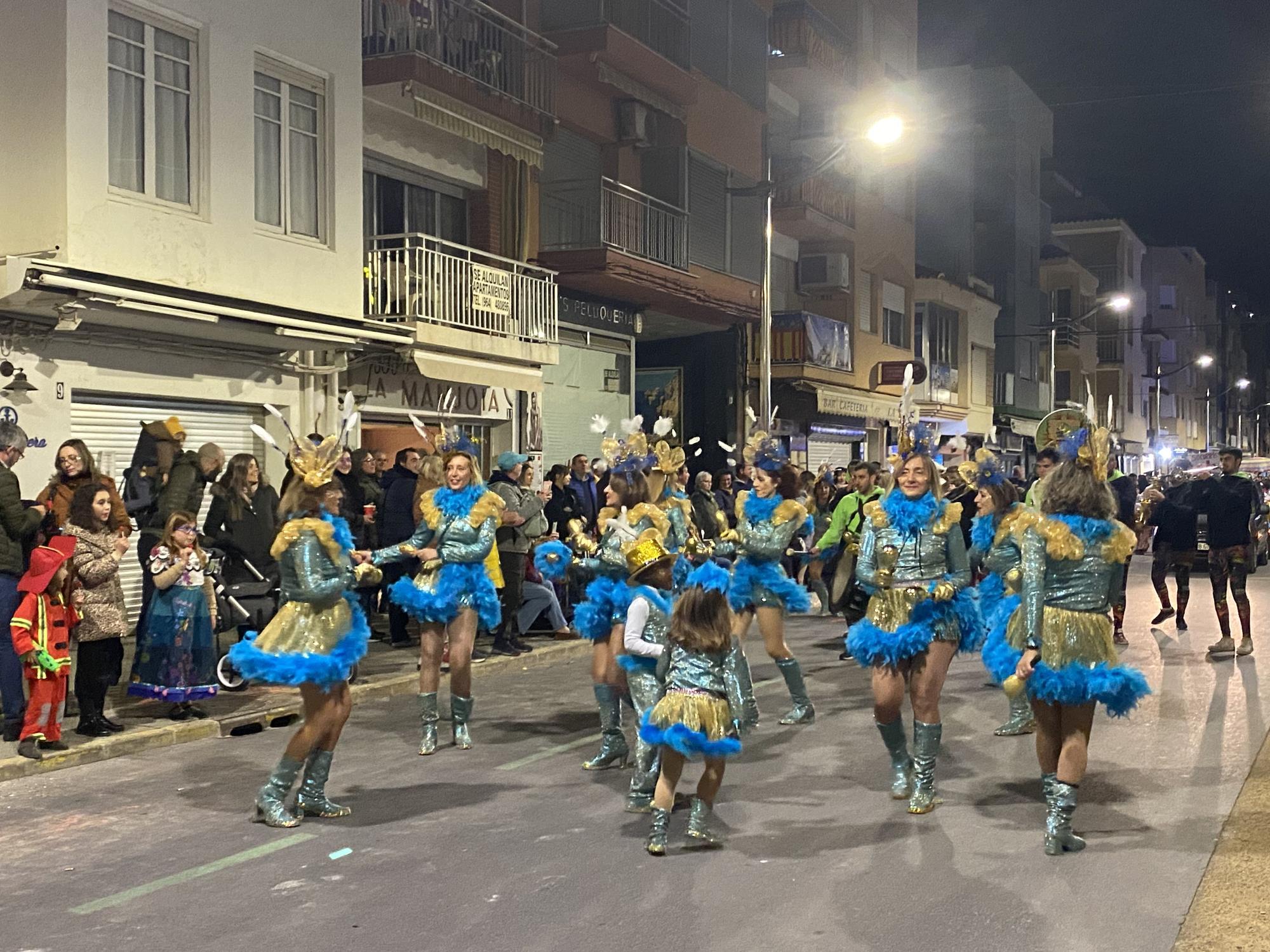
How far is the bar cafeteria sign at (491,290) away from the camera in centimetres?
1833

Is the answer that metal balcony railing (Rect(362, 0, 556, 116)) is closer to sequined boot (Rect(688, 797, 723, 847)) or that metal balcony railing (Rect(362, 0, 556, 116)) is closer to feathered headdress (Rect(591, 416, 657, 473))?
feathered headdress (Rect(591, 416, 657, 473))

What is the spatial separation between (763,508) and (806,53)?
2422 cm

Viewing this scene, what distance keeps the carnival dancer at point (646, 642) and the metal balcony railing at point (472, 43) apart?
1194cm

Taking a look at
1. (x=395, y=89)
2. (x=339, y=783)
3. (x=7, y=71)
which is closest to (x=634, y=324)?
(x=395, y=89)

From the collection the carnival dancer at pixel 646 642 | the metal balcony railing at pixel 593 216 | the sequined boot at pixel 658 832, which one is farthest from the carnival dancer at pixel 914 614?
the metal balcony railing at pixel 593 216

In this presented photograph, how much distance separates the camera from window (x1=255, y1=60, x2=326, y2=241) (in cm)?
1516

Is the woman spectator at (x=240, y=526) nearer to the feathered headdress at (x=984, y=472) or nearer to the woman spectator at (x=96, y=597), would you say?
the woman spectator at (x=96, y=597)

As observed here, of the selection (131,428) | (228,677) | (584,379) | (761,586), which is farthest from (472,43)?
(761,586)

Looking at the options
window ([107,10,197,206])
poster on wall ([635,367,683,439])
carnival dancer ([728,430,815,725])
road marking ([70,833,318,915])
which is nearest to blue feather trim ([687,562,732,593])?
road marking ([70,833,318,915])

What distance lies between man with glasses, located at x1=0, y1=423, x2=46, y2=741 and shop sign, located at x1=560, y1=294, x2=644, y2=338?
1395 cm

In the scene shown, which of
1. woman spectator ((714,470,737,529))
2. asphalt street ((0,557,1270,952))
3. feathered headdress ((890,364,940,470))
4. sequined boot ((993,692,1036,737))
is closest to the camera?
asphalt street ((0,557,1270,952))

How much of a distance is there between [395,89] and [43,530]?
406 inches

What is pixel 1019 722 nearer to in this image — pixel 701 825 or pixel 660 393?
pixel 701 825

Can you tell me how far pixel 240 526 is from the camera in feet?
35.8
